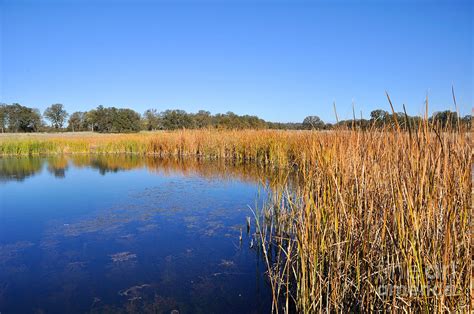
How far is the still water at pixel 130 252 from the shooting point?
2.98 metres

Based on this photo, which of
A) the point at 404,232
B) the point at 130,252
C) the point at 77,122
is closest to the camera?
the point at 404,232

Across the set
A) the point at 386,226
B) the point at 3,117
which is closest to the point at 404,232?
the point at 386,226

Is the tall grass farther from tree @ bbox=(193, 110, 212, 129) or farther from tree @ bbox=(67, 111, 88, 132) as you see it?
tree @ bbox=(67, 111, 88, 132)

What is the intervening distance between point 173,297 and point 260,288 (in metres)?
0.94

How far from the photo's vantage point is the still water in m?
2.98

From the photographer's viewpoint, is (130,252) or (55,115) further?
(55,115)

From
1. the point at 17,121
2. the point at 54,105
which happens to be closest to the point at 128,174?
the point at 17,121

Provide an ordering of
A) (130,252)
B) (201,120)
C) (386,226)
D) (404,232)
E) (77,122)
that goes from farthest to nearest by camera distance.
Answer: (77,122), (201,120), (130,252), (386,226), (404,232)

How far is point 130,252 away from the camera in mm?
4113

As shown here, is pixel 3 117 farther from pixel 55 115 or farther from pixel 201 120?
pixel 201 120

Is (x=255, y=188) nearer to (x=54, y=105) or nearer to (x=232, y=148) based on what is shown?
(x=232, y=148)

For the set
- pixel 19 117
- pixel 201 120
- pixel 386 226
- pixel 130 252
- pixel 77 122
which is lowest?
pixel 130 252

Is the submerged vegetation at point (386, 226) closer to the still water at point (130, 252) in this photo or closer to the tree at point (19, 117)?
the still water at point (130, 252)
